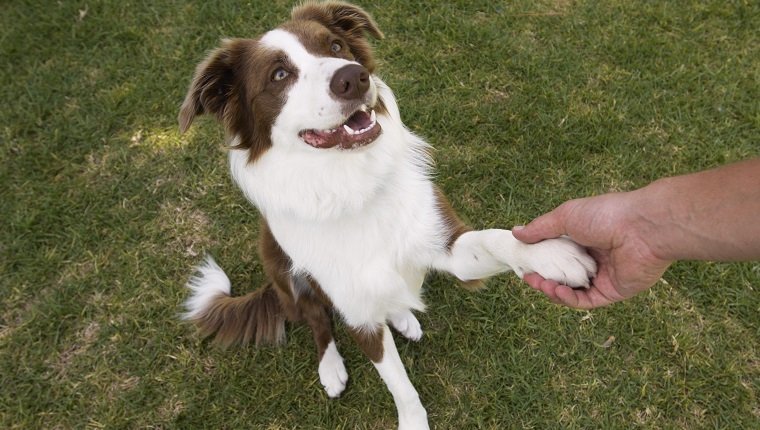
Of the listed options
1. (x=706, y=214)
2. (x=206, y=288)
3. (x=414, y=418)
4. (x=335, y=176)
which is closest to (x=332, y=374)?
(x=414, y=418)

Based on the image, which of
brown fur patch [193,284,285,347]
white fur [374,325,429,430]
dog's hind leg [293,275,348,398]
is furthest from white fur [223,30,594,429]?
brown fur patch [193,284,285,347]

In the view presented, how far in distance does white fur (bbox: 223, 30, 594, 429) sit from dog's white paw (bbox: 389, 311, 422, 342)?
65 cm

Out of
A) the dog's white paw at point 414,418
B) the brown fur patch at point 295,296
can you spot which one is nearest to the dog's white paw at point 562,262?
the brown fur patch at point 295,296

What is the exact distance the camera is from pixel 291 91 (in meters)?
2.21

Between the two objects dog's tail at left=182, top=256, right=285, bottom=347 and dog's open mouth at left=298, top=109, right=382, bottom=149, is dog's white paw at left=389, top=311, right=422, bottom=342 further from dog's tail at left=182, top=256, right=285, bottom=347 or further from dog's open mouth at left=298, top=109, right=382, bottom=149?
dog's open mouth at left=298, top=109, right=382, bottom=149

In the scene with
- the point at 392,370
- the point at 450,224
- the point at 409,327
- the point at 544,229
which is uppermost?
the point at 544,229

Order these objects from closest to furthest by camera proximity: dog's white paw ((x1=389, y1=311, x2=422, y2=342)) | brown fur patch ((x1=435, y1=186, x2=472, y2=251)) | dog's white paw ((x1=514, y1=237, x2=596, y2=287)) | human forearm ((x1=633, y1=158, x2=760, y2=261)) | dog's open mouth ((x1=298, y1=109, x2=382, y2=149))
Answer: human forearm ((x1=633, y1=158, x2=760, y2=261)), dog's white paw ((x1=514, y1=237, x2=596, y2=287)), dog's open mouth ((x1=298, y1=109, x2=382, y2=149)), brown fur patch ((x1=435, y1=186, x2=472, y2=251)), dog's white paw ((x1=389, y1=311, x2=422, y2=342))

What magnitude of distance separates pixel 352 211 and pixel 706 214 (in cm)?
132

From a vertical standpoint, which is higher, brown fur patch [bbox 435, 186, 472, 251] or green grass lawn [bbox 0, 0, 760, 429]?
brown fur patch [bbox 435, 186, 472, 251]

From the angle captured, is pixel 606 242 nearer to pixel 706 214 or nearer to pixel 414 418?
pixel 706 214

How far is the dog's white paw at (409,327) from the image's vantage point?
3.09 m

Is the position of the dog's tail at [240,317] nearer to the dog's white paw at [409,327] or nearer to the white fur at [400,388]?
the dog's white paw at [409,327]

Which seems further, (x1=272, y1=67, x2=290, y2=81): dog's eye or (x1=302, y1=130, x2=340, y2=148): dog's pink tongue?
(x1=272, y1=67, x2=290, y2=81): dog's eye

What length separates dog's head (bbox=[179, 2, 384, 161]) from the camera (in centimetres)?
207
